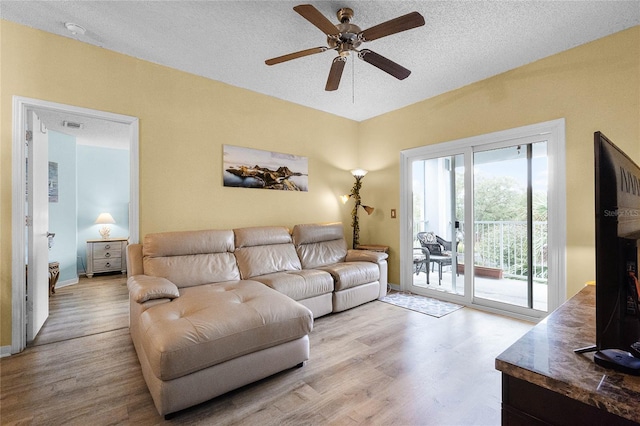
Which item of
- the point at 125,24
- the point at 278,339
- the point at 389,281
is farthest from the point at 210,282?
the point at 389,281

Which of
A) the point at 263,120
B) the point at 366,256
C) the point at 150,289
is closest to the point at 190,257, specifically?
the point at 150,289

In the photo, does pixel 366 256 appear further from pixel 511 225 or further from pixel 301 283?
pixel 511 225

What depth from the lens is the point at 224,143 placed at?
3600mm

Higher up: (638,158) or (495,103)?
(495,103)

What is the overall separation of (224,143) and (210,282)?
5.60ft

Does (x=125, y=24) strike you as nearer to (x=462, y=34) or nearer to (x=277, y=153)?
(x=277, y=153)

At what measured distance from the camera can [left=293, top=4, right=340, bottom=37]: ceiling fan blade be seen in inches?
70.1

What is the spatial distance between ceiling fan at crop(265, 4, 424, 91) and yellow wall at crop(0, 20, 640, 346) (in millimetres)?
1479

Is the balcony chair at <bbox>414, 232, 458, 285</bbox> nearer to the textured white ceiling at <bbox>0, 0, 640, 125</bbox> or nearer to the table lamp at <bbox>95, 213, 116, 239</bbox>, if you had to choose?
the textured white ceiling at <bbox>0, 0, 640, 125</bbox>

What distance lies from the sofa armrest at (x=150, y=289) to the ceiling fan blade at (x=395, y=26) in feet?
8.05

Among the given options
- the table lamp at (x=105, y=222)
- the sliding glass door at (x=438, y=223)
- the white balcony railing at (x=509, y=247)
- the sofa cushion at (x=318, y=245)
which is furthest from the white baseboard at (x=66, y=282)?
the white balcony railing at (x=509, y=247)

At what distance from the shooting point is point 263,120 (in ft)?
12.9

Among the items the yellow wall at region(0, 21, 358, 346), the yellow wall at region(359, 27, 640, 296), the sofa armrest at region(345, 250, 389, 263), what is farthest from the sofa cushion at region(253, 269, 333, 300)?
the yellow wall at region(359, 27, 640, 296)

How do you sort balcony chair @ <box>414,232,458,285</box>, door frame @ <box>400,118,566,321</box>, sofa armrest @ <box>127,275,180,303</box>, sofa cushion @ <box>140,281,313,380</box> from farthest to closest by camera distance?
balcony chair @ <box>414,232,458,285</box>
door frame @ <box>400,118,566,321</box>
sofa armrest @ <box>127,275,180,303</box>
sofa cushion @ <box>140,281,313,380</box>
